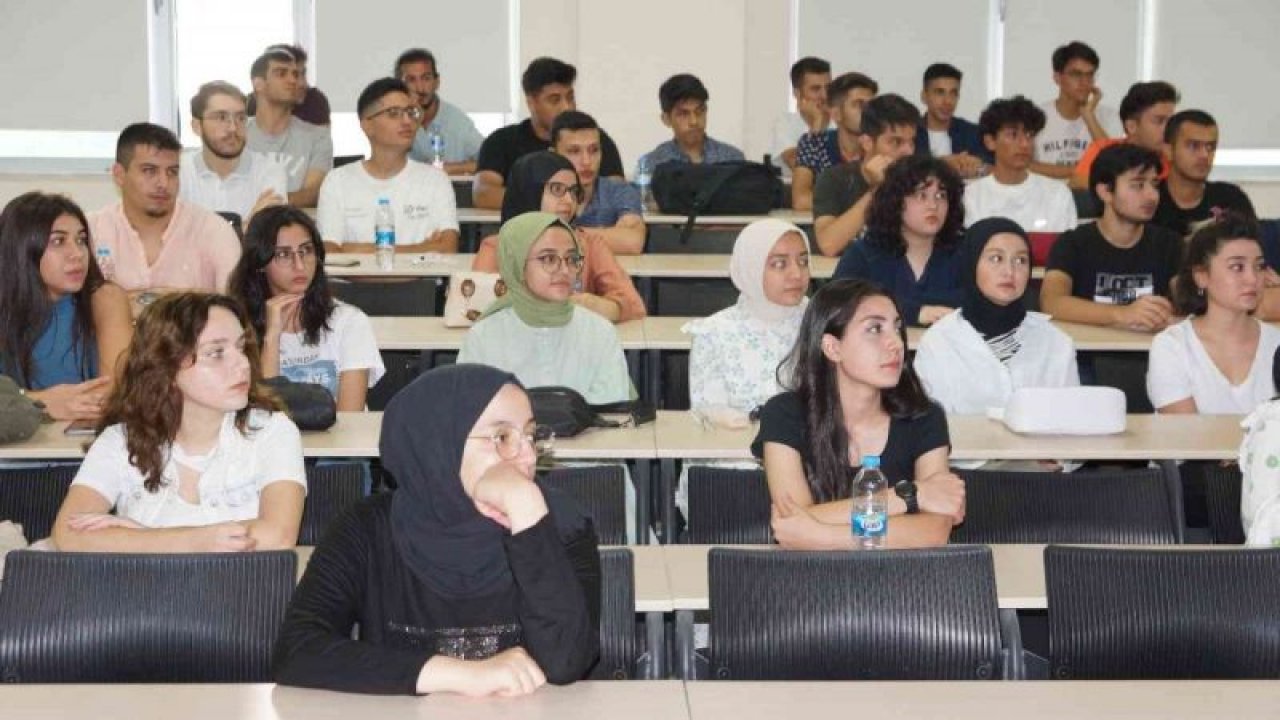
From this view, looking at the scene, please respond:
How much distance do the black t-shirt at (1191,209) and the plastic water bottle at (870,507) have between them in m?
4.25

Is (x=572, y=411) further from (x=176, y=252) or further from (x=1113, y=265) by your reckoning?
(x=1113, y=265)

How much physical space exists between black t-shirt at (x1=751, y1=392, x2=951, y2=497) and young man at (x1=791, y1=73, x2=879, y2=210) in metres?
5.15

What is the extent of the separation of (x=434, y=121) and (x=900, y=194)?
464 centimetres

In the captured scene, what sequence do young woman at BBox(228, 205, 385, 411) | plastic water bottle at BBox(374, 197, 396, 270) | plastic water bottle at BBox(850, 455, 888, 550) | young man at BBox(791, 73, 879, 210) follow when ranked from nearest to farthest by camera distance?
1. plastic water bottle at BBox(850, 455, 888, 550)
2. young woman at BBox(228, 205, 385, 411)
3. plastic water bottle at BBox(374, 197, 396, 270)
4. young man at BBox(791, 73, 879, 210)

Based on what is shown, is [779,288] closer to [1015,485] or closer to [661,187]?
[1015,485]

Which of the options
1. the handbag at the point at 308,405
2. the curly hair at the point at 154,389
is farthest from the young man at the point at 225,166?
the curly hair at the point at 154,389

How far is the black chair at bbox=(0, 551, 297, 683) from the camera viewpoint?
3.01 m

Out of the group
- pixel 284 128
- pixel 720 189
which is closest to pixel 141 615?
pixel 720 189

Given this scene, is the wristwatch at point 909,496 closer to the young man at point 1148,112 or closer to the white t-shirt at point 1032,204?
the white t-shirt at point 1032,204

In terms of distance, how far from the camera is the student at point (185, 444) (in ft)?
12.2

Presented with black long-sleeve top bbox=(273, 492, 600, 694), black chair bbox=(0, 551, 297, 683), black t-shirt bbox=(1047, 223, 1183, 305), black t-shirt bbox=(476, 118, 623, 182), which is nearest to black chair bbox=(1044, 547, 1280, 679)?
black long-sleeve top bbox=(273, 492, 600, 694)

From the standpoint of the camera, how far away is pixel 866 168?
7570mm

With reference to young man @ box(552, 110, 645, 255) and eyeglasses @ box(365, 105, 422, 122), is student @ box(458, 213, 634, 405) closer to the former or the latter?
young man @ box(552, 110, 645, 255)

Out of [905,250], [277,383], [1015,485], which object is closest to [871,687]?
→ [1015,485]
